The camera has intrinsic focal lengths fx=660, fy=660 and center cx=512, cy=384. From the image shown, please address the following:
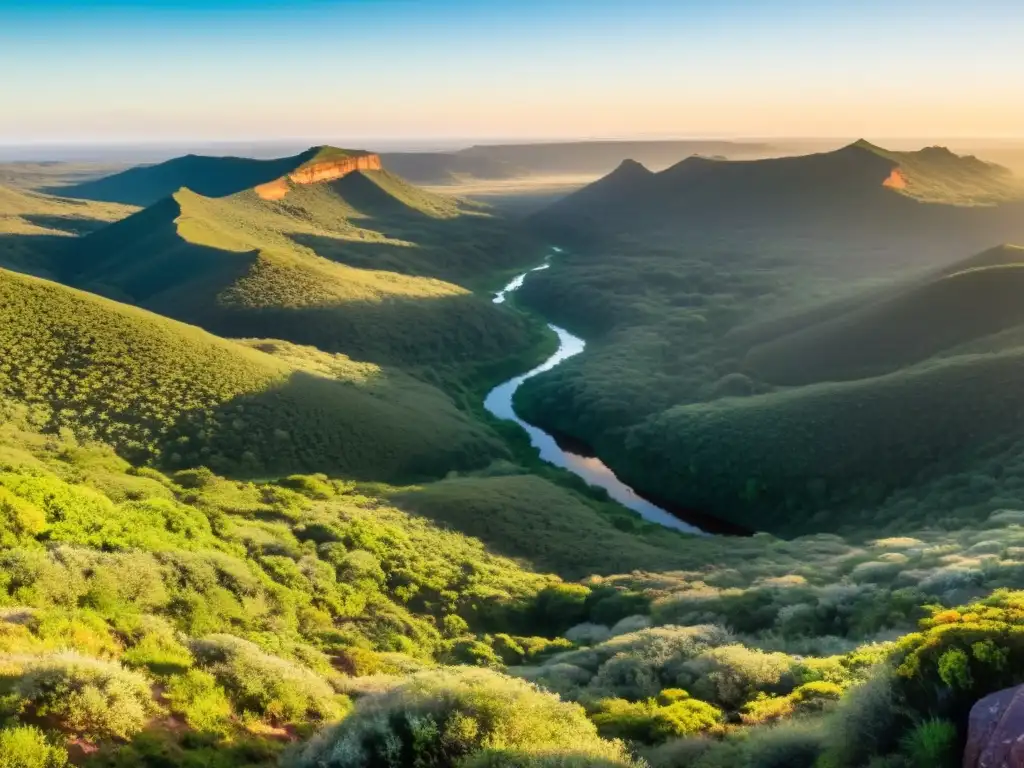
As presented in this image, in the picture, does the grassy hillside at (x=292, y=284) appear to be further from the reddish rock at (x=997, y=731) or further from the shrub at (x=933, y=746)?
the reddish rock at (x=997, y=731)

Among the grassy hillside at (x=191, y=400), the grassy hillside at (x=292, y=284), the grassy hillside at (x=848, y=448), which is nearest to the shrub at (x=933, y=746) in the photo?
the grassy hillside at (x=848, y=448)

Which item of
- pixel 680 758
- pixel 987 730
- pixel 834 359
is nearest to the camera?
pixel 987 730

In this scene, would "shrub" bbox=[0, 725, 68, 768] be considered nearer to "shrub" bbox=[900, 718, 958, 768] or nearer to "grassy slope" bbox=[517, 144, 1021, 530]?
"shrub" bbox=[900, 718, 958, 768]

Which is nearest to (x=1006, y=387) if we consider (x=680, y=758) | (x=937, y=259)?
(x=680, y=758)

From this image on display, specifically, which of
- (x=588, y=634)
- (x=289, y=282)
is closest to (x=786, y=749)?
(x=588, y=634)

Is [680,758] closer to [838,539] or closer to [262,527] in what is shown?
[262,527]
